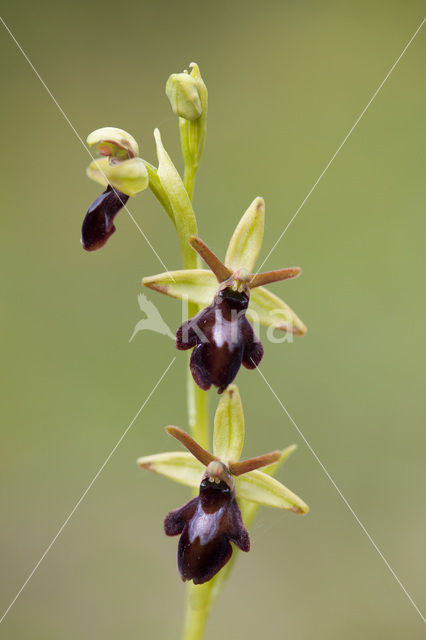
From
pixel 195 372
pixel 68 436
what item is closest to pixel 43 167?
pixel 68 436

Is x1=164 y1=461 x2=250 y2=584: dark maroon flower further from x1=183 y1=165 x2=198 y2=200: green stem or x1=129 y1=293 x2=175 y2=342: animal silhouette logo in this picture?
x1=129 y1=293 x2=175 y2=342: animal silhouette logo

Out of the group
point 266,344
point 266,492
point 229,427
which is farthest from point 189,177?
point 266,344

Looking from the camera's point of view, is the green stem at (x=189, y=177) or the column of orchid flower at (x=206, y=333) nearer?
the column of orchid flower at (x=206, y=333)

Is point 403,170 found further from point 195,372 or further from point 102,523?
point 195,372

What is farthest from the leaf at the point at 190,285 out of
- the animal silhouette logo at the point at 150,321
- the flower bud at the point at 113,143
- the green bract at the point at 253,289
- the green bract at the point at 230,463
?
the animal silhouette logo at the point at 150,321

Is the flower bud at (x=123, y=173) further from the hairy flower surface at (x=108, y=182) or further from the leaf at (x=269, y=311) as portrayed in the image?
the leaf at (x=269, y=311)

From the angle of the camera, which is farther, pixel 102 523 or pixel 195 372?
pixel 102 523
